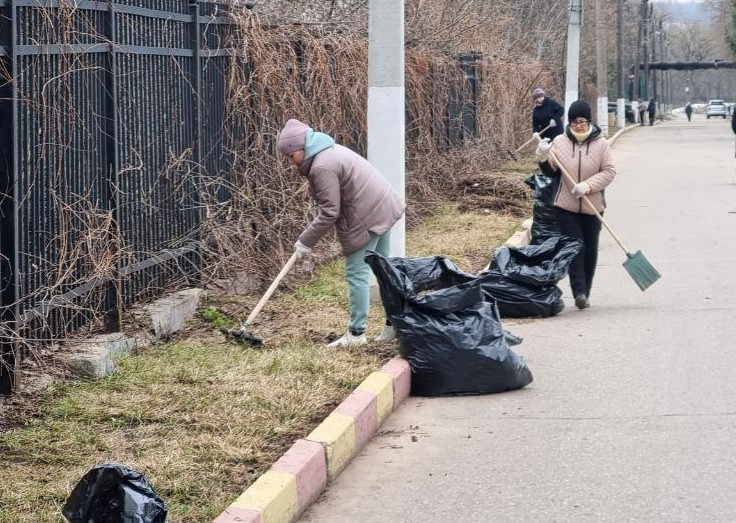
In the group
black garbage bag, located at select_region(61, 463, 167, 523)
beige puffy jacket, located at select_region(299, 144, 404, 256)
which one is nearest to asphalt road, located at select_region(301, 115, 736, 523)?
black garbage bag, located at select_region(61, 463, 167, 523)

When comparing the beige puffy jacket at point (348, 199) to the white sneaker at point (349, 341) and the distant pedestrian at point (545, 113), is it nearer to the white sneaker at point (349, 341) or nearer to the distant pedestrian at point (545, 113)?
the white sneaker at point (349, 341)

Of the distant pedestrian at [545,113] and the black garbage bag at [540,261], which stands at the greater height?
the distant pedestrian at [545,113]

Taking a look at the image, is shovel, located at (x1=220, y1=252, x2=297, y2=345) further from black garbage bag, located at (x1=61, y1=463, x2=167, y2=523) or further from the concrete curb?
black garbage bag, located at (x1=61, y1=463, x2=167, y2=523)

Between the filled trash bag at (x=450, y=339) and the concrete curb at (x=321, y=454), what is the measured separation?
0.49 feet

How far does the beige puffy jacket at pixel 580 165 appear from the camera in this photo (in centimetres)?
964

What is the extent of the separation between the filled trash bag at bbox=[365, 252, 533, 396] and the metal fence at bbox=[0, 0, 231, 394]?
179 cm

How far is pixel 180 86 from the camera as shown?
888 centimetres

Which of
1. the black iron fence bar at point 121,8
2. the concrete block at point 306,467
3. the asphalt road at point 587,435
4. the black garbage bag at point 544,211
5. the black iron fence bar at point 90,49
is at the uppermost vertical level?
the black iron fence bar at point 121,8

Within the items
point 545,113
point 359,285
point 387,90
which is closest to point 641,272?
point 387,90

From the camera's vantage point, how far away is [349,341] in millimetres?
7730

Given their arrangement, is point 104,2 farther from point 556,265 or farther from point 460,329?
point 556,265

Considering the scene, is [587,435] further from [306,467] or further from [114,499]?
[114,499]

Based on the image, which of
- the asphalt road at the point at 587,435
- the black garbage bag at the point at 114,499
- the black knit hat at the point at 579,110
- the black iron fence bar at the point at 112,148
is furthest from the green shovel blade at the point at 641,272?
the black garbage bag at the point at 114,499

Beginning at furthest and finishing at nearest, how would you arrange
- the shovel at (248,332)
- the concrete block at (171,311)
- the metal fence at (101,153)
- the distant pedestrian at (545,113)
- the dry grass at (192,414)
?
the distant pedestrian at (545,113)
the concrete block at (171,311)
the shovel at (248,332)
the metal fence at (101,153)
the dry grass at (192,414)
